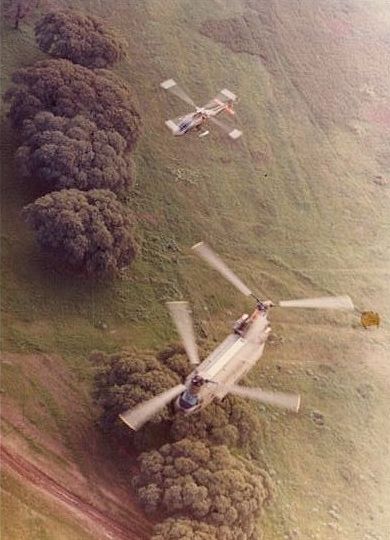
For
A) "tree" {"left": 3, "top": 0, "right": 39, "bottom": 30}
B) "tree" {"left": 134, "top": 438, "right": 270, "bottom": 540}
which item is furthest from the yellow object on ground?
"tree" {"left": 3, "top": 0, "right": 39, "bottom": 30}

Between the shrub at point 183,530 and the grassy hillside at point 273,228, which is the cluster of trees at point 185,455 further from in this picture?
the grassy hillside at point 273,228

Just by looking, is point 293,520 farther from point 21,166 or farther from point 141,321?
point 21,166

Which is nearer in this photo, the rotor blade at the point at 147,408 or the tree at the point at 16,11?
the rotor blade at the point at 147,408

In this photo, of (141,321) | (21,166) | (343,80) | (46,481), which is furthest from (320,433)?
(343,80)

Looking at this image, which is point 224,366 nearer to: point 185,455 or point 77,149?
point 185,455

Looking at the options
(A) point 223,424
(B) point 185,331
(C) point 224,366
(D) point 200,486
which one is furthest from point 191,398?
(D) point 200,486

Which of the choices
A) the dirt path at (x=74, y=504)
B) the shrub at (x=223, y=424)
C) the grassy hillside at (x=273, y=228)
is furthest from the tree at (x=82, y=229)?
the dirt path at (x=74, y=504)

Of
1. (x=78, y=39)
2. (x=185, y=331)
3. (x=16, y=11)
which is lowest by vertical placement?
(x=185, y=331)
